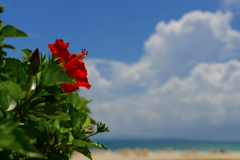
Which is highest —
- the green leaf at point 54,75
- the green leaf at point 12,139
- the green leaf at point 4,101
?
the green leaf at point 54,75

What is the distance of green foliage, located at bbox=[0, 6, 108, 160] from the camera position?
74 centimetres

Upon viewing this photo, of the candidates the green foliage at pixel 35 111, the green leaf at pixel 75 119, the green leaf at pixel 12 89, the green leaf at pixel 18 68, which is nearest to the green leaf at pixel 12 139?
the green foliage at pixel 35 111

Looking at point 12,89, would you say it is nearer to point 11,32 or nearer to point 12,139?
point 12,139

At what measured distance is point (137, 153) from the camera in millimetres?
17203

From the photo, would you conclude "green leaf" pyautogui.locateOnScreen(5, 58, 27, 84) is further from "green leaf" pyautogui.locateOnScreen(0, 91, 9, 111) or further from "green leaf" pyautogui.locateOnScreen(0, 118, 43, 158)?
"green leaf" pyautogui.locateOnScreen(0, 118, 43, 158)

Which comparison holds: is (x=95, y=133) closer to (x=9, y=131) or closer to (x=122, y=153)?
(x=9, y=131)

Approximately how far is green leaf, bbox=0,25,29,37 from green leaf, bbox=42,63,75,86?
1.29ft

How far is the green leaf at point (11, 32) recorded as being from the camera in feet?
4.07

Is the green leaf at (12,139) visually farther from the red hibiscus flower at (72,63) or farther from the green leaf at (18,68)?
the red hibiscus flower at (72,63)

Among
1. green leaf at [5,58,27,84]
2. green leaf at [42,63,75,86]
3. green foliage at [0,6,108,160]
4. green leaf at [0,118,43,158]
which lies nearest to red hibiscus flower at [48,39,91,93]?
green foliage at [0,6,108,160]

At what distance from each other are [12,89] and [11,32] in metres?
0.44

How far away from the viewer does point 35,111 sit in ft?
3.42

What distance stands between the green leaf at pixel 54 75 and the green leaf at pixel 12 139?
0.27m

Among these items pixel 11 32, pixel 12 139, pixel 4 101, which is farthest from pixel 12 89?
pixel 11 32
